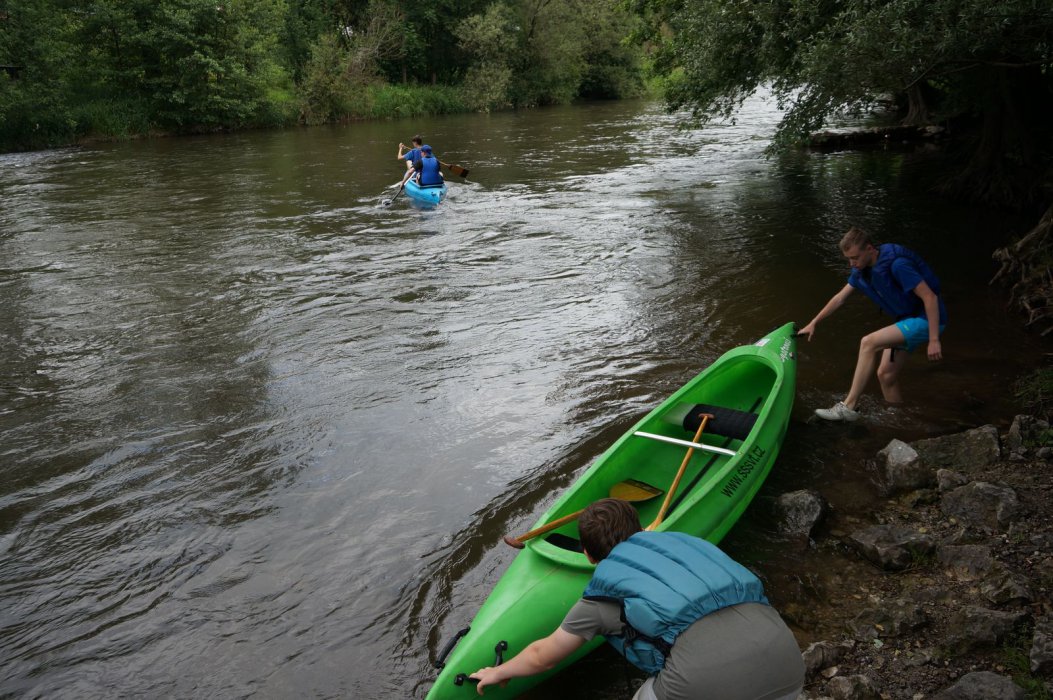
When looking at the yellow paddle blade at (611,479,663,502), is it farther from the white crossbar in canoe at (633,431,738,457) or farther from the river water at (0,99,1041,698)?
the river water at (0,99,1041,698)

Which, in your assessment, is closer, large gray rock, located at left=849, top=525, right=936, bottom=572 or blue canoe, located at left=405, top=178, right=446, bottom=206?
large gray rock, located at left=849, top=525, right=936, bottom=572

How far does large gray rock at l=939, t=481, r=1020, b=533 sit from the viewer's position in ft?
14.3

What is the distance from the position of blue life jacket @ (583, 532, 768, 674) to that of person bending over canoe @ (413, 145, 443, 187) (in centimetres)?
1336

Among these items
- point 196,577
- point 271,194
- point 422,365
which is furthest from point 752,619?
point 271,194

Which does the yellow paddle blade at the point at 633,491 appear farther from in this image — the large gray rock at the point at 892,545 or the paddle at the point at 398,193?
the paddle at the point at 398,193

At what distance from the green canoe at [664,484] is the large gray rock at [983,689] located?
4.91 ft

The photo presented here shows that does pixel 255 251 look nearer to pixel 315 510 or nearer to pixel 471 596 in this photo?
pixel 315 510

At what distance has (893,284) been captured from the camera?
569 centimetres

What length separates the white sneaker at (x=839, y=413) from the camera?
19.7ft

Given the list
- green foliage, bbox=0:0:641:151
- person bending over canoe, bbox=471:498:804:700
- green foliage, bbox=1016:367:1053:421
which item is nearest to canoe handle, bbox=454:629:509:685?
person bending over canoe, bbox=471:498:804:700

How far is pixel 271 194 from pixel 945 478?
623 inches

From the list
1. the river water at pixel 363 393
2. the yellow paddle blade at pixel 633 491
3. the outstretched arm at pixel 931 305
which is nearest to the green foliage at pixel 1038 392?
the river water at pixel 363 393

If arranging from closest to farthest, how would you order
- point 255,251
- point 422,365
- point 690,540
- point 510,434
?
point 690,540 < point 510,434 < point 422,365 < point 255,251

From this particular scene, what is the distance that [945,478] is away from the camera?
4902 millimetres
